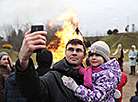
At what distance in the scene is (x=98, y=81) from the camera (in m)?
1.88

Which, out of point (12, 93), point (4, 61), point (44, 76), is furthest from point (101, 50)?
point (4, 61)

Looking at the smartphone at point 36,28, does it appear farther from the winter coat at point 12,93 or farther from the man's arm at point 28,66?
the winter coat at point 12,93

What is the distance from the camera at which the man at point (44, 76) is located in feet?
3.72

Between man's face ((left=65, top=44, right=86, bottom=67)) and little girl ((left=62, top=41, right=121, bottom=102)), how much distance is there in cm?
16

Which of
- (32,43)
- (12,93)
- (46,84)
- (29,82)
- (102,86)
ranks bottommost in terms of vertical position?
(12,93)

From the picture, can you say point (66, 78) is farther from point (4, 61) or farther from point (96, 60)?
point (4, 61)

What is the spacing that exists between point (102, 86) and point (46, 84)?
0.74 meters

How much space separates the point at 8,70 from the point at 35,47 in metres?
2.91

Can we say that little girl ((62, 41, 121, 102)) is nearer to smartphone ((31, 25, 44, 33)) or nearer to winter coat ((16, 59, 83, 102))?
winter coat ((16, 59, 83, 102))

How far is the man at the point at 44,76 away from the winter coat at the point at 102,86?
15cm

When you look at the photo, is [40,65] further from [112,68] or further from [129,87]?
[129,87]

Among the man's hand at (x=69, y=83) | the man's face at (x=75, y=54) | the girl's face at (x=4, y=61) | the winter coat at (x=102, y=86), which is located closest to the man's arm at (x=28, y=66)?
the man's hand at (x=69, y=83)

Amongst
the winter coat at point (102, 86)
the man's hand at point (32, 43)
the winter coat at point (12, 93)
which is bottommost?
the winter coat at point (12, 93)

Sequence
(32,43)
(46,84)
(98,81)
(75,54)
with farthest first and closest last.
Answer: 1. (75,54)
2. (98,81)
3. (46,84)
4. (32,43)
